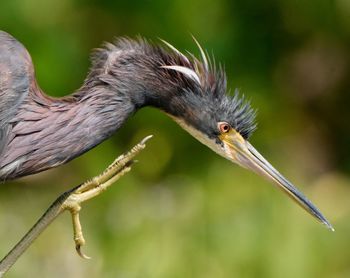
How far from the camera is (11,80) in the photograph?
10.1 feet

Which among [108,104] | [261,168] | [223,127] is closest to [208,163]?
[261,168]

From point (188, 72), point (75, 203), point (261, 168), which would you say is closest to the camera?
point (75, 203)

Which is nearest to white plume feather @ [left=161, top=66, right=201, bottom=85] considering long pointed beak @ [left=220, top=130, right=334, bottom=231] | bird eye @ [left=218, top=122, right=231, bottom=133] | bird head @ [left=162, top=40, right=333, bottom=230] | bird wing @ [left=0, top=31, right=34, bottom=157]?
bird head @ [left=162, top=40, right=333, bottom=230]

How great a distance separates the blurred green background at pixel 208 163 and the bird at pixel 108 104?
1.37 m

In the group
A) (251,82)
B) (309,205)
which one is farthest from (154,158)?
(309,205)

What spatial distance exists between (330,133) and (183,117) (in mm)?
2685

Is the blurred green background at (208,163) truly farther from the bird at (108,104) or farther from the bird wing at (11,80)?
the bird wing at (11,80)

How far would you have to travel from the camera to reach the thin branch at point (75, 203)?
9.85ft

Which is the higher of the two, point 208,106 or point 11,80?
point 208,106

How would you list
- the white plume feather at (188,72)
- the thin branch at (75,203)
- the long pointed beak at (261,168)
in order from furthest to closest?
the long pointed beak at (261,168) → the white plume feather at (188,72) → the thin branch at (75,203)

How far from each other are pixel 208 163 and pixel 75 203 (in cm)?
226

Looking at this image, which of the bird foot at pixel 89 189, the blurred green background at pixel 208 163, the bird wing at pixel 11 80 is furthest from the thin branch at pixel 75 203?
the blurred green background at pixel 208 163

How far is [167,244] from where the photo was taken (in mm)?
4590

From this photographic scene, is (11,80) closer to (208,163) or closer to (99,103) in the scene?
(99,103)
